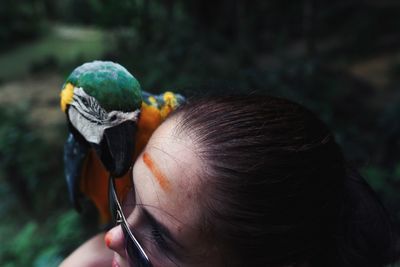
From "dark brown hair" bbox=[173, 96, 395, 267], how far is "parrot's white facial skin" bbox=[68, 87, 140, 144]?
385 millimetres

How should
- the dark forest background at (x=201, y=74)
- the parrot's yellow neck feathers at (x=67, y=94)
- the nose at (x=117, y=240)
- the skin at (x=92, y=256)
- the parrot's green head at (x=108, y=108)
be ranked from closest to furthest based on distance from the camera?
the nose at (x=117, y=240)
the skin at (x=92, y=256)
the parrot's green head at (x=108, y=108)
the parrot's yellow neck feathers at (x=67, y=94)
the dark forest background at (x=201, y=74)

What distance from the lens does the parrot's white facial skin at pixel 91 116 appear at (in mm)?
1073

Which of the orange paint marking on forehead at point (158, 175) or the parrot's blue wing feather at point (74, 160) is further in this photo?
the parrot's blue wing feather at point (74, 160)

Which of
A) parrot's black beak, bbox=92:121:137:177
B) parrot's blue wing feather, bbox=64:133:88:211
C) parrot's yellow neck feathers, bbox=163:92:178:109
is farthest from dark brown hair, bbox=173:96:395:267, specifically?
parrot's blue wing feather, bbox=64:133:88:211

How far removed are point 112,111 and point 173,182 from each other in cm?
47

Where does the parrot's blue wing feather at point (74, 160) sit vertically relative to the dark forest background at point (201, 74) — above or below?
above

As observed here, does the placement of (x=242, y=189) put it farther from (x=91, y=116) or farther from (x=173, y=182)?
(x=91, y=116)

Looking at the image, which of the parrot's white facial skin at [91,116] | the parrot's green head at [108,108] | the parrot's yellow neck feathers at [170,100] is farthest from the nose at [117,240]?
the parrot's yellow neck feathers at [170,100]

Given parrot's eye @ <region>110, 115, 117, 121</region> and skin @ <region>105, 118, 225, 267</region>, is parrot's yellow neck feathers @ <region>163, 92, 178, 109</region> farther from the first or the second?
skin @ <region>105, 118, 225, 267</region>

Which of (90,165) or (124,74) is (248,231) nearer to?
(124,74)

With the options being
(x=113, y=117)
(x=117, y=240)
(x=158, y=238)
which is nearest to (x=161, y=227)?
(x=158, y=238)

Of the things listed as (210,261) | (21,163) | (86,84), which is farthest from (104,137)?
(21,163)

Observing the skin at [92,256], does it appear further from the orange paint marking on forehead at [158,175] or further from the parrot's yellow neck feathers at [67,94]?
the parrot's yellow neck feathers at [67,94]

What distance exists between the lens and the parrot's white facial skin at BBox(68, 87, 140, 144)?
1.07 m
